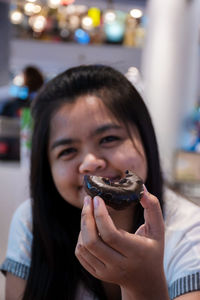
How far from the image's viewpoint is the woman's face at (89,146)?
0.81m

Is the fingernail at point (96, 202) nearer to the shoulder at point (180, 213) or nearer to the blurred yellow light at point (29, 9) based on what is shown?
the shoulder at point (180, 213)

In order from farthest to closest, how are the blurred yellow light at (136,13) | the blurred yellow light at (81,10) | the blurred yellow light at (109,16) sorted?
the blurred yellow light at (81,10) < the blurred yellow light at (109,16) < the blurred yellow light at (136,13)

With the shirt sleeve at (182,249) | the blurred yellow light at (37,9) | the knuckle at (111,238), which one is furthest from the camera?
the blurred yellow light at (37,9)

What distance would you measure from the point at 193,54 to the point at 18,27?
3.29m

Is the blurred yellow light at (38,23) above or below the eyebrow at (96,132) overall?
below

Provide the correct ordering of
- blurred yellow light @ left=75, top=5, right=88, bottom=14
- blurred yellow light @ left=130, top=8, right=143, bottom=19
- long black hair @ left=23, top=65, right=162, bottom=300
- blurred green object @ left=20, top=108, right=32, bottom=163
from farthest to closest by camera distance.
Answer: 1. blurred yellow light @ left=75, top=5, right=88, bottom=14
2. blurred yellow light @ left=130, top=8, right=143, bottom=19
3. blurred green object @ left=20, top=108, right=32, bottom=163
4. long black hair @ left=23, top=65, right=162, bottom=300

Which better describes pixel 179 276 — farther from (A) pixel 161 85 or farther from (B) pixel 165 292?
(A) pixel 161 85

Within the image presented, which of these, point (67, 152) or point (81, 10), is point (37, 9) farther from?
point (67, 152)

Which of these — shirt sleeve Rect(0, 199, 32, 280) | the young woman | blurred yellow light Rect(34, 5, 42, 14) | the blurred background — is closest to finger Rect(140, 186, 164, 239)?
the young woman

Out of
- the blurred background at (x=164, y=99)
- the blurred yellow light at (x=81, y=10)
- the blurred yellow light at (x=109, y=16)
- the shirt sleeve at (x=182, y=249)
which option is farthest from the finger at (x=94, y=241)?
the blurred yellow light at (x=81, y=10)

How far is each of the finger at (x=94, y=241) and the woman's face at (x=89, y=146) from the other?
256mm

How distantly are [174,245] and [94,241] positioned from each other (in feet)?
1.10

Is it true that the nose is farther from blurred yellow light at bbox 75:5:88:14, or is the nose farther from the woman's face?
blurred yellow light at bbox 75:5:88:14

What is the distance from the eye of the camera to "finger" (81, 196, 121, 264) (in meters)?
0.53
